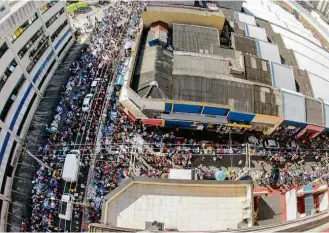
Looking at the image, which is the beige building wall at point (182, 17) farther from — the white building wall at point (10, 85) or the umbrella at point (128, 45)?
the white building wall at point (10, 85)

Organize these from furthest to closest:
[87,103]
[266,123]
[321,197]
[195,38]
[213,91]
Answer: [195,38], [87,103], [266,123], [213,91], [321,197]

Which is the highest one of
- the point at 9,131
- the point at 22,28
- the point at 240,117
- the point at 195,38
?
the point at 195,38

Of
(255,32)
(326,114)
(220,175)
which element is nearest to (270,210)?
(220,175)

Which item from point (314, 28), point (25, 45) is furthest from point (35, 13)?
point (314, 28)

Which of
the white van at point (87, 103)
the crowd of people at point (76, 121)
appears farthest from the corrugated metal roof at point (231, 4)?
the white van at point (87, 103)

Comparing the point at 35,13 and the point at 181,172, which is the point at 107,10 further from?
the point at 181,172

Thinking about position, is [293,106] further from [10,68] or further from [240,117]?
[10,68]

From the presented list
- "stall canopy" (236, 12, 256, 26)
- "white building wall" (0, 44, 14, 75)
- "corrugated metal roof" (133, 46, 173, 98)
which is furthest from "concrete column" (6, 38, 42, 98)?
"stall canopy" (236, 12, 256, 26)
